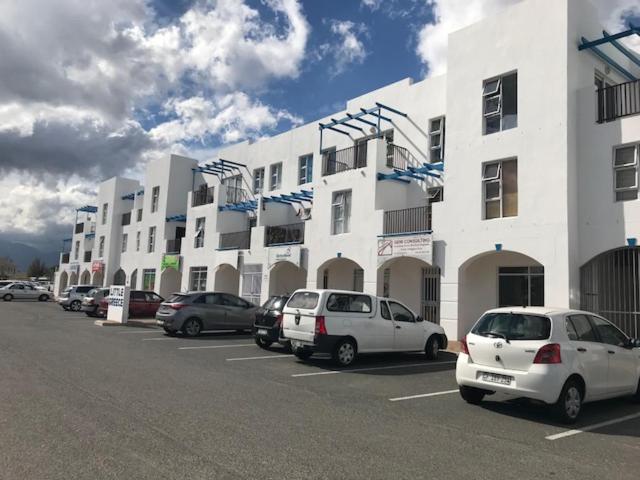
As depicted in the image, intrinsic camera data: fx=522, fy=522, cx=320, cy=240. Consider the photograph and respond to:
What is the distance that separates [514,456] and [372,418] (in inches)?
79.8

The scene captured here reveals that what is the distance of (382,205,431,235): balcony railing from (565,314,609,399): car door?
1091 cm

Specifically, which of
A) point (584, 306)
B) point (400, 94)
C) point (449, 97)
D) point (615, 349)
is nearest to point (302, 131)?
point (400, 94)

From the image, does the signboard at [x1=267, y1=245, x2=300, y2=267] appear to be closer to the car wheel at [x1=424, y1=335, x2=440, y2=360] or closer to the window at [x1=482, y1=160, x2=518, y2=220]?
the window at [x1=482, y1=160, x2=518, y2=220]

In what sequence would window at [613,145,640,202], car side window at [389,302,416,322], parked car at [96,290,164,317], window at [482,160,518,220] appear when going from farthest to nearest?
parked car at [96,290,164,317] < window at [482,160,518,220] < window at [613,145,640,202] < car side window at [389,302,416,322]

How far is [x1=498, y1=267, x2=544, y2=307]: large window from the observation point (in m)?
16.8

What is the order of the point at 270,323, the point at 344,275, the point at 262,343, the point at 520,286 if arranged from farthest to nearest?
the point at 344,275 < the point at 520,286 < the point at 262,343 < the point at 270,323

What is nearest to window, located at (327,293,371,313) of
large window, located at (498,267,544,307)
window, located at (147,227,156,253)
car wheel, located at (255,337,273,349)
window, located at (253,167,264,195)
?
car wheel, located at (255,337,273,349)

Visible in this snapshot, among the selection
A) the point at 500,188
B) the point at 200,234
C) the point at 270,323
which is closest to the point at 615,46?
the point at 500,188

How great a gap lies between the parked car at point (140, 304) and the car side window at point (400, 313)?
15391 millimetres

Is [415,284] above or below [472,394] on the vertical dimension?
above

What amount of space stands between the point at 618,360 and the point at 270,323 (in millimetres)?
8445

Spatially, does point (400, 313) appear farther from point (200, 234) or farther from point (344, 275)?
point (200, 234)

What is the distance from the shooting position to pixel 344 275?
947 inches

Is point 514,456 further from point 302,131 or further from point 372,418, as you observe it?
point 302,131
